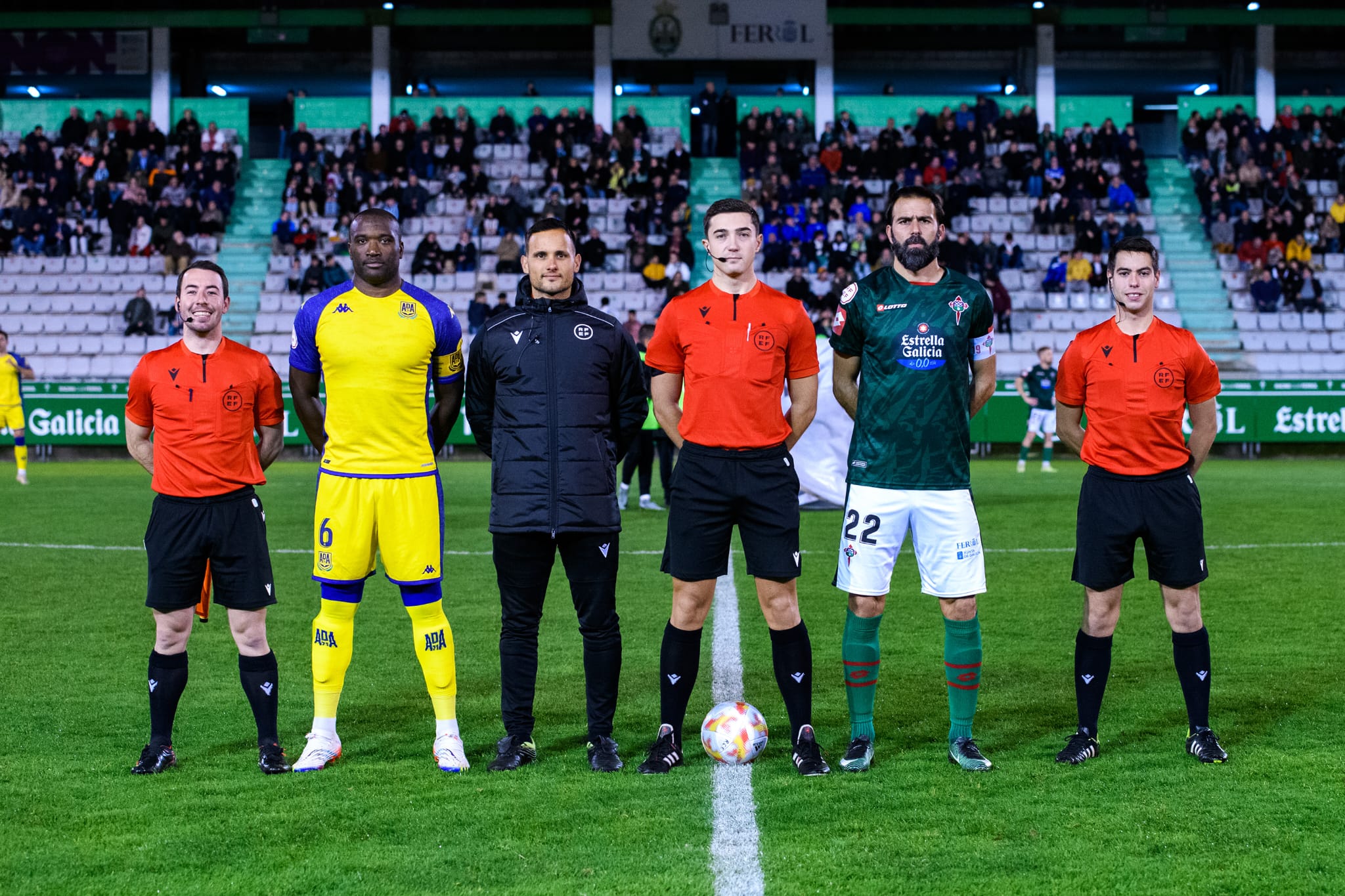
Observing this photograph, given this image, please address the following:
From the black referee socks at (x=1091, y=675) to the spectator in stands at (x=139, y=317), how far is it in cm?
2494

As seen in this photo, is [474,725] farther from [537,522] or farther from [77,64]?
[77,64]

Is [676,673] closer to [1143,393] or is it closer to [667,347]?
[667,347]

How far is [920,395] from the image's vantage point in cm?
508

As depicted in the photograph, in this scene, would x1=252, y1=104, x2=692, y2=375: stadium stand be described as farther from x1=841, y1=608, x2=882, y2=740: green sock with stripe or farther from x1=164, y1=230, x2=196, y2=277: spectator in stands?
x1=841, y1=608, x2=882, y2=740: green sock with stripe

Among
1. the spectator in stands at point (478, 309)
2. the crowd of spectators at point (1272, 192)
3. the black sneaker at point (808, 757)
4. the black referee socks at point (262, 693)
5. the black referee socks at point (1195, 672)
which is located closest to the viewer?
the black sneaker at point (808, 757)

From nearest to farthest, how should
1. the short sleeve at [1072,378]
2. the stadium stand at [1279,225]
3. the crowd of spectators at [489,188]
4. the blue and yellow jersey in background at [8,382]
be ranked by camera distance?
1. the short sleeve at [1072,378]
2. the blue and yellow jersey in background at [8,382]
3. the stadium stand at [1279,225]
4. the crowd of spectators at [489,188]

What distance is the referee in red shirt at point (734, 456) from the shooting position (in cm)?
500

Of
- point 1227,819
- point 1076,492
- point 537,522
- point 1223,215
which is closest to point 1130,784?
point 1227,819

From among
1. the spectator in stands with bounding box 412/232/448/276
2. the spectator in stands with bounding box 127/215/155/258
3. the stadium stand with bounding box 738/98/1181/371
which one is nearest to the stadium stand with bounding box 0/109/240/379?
the spectator in stands with bounding box 127/215/155/258

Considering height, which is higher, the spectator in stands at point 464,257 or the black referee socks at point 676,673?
the spectator in stands at point 464,257

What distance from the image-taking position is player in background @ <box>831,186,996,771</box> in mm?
5059

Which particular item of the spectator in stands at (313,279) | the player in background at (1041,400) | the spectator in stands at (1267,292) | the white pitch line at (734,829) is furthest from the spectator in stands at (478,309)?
the white pitch line at (734,829)

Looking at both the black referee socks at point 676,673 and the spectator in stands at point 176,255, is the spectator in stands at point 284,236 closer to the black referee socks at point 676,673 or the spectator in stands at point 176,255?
the spectator in stands at point 176,255

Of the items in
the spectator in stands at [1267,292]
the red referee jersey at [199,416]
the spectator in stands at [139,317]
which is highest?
the spectator in stands at [1267,292]
